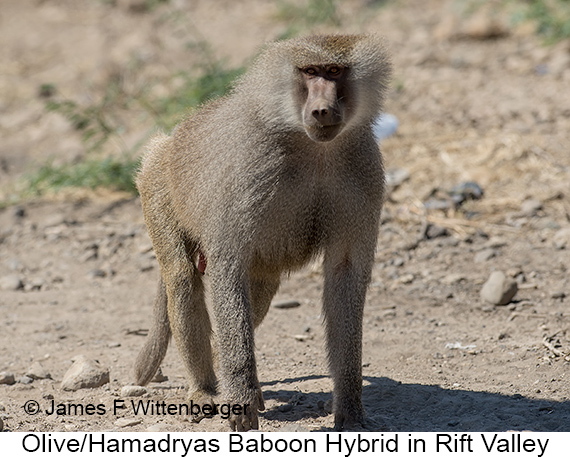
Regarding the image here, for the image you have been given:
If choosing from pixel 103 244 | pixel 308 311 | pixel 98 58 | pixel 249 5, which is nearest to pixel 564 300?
pixel 308 311

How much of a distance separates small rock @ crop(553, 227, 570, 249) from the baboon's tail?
3.27 m

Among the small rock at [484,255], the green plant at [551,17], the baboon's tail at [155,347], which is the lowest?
the baboon's tail at [155,347]

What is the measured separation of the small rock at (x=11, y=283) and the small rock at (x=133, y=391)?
7.48 feet

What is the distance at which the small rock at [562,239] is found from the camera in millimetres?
6699

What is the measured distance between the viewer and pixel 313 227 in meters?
4.24

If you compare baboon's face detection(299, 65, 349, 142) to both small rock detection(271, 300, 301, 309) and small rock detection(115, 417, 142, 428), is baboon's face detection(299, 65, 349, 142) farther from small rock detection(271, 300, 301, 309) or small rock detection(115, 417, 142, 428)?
small rock detection(271, 300, 301, 309)

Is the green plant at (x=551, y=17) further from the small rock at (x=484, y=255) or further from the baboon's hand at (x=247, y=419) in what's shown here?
the baboon's hand at (x=247, y=419)

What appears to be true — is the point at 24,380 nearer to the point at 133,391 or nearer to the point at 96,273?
the point at 133,391

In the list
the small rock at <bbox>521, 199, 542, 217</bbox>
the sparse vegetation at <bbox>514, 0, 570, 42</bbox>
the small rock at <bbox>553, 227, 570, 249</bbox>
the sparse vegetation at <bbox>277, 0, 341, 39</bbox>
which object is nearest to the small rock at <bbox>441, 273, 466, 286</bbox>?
the small rock at <bbox>553, 227, 570, 249</bbox>

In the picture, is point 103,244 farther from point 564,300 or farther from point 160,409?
point 564,300

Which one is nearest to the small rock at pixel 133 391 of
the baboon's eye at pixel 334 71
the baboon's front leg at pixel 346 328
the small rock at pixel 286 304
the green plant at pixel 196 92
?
the baboon's front leg at pixel 346 328

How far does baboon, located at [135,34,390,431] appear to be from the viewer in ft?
13.4

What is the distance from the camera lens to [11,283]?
688cm

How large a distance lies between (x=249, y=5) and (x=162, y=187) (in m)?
9.46
